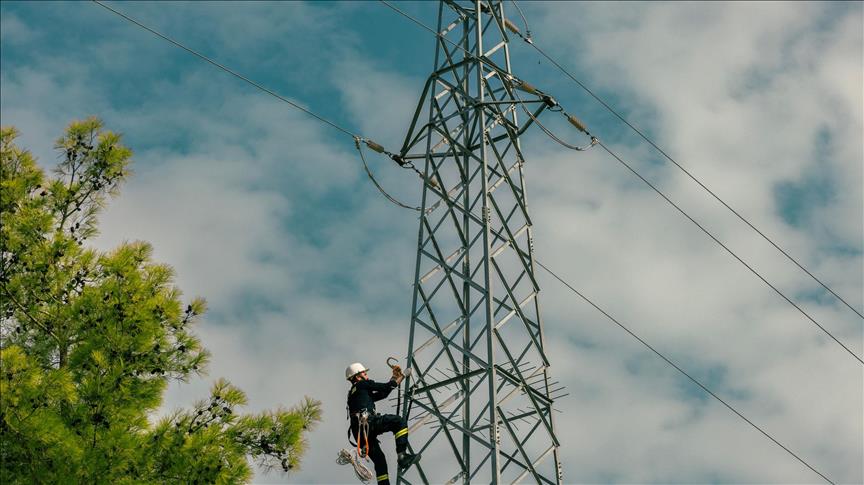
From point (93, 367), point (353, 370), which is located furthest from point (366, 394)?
point (93, 367)

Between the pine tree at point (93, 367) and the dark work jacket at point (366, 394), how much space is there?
523 millimetres

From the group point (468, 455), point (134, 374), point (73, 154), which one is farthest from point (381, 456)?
point (73, 154)

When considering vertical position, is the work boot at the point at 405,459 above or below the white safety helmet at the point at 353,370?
below

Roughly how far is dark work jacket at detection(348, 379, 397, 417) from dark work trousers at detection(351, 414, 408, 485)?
0.56 feet

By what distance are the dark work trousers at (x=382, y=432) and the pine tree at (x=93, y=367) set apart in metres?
0.65

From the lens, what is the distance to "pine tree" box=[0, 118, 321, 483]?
10344 millimetres

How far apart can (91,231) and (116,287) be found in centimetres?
112

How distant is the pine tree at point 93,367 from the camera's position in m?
10.3

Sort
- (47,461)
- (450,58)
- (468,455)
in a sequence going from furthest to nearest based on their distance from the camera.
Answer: (450,58), (468,455), (47,461)

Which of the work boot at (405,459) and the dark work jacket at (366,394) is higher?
the dark work jacket at (366,394)

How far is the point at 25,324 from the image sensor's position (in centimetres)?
1136

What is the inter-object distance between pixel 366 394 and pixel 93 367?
113 inches

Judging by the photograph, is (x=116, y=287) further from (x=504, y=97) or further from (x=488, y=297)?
(x=504, y=97)

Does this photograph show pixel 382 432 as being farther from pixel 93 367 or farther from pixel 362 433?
pixel 93 367
